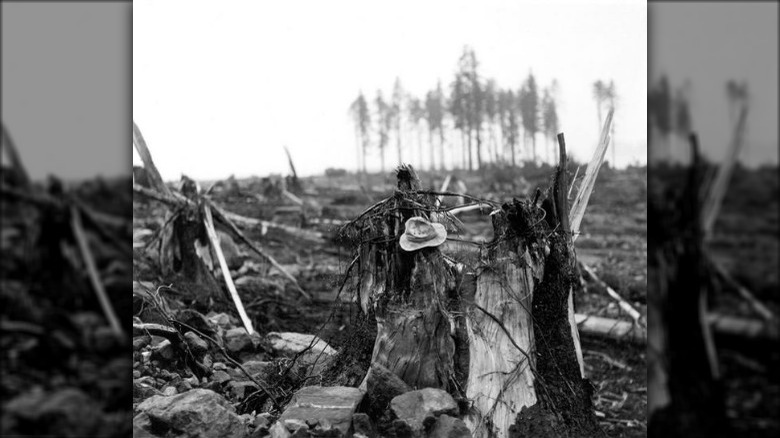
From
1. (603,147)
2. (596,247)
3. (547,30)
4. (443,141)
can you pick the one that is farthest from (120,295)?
(443,141)

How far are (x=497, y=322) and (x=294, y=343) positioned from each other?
2092 mm

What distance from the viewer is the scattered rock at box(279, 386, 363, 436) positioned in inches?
147

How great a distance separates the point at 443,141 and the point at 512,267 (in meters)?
5.00

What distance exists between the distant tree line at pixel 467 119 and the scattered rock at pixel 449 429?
2717mm

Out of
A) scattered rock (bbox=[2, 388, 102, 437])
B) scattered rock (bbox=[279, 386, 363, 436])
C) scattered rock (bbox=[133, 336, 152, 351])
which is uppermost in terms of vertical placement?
scattered rock (bbox=[2, 388, 102, 437])

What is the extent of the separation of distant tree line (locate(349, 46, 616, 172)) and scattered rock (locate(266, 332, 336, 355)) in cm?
242

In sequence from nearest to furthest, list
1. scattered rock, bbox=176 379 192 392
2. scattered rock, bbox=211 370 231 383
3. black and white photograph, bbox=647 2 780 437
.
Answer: black and white photograph, bbox=647 2 780 437
scattered rock, bbox=176 379 192 392
scattered rock, bbox=211 370 231 383

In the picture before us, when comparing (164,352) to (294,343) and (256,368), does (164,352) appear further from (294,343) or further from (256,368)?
(294,343)

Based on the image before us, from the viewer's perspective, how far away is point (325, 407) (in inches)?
150

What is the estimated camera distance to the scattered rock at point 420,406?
Answer: 3.69 meters

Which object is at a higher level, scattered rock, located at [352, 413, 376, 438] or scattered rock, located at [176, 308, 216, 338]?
scattered rock, located at [176, 308, 216, 338]

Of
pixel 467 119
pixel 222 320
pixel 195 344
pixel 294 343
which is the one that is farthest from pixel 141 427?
pixel 467 119

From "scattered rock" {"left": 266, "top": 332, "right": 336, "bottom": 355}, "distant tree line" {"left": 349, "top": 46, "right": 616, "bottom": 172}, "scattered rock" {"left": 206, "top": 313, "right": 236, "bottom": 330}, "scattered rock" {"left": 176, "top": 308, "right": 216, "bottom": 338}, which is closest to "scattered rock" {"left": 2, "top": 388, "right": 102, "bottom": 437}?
"scattered rock" {"left": 266, "top": 332, "right": 336, "bottom": 355}

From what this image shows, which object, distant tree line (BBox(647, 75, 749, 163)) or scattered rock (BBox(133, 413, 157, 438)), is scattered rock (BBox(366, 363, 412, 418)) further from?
distant tree line (BBox(647, 75, 749, 163))
